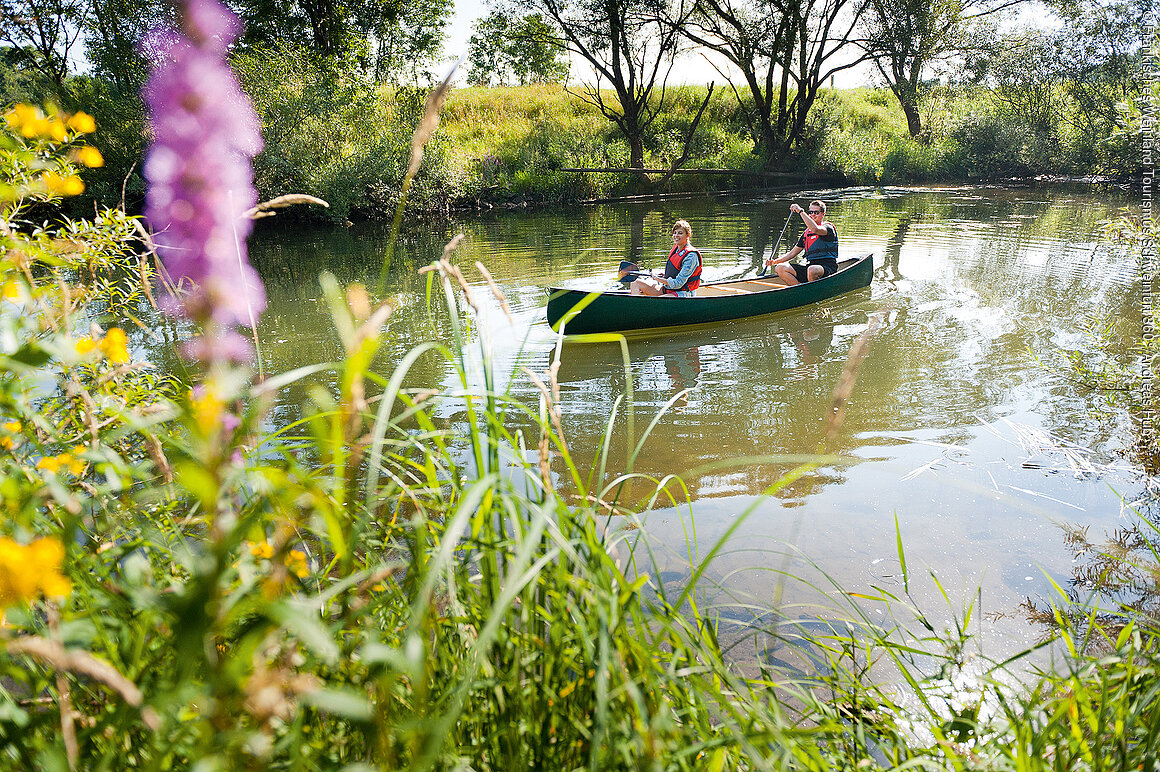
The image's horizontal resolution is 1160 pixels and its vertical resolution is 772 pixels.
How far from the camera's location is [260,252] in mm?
14789

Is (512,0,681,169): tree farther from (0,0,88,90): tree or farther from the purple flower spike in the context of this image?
the purple flower spike

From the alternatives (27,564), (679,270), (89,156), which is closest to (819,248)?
(679,270)

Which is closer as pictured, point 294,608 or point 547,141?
point 294,608

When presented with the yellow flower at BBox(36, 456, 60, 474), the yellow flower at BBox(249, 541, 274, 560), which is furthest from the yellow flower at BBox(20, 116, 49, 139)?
the yellow flower at BBox(249, 541, 274, 560)

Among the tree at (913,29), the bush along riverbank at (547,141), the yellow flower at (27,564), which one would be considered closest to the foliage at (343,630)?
the yellow flower at (27,564)

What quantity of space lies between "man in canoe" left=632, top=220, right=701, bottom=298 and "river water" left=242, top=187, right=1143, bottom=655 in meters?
0.57

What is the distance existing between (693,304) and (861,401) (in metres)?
2.43

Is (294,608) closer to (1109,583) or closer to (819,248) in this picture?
(1109,583)

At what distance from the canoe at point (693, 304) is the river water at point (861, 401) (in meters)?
0.23

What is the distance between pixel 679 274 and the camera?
838 cm

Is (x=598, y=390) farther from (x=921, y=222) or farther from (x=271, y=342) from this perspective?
(x=921, y=222)

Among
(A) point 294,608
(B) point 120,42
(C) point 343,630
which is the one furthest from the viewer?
(B) point 120,42

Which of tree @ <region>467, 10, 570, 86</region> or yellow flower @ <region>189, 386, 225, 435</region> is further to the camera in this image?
tree @ <region>467, 10, 570, 86</region>

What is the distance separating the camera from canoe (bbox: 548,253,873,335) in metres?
7.48
